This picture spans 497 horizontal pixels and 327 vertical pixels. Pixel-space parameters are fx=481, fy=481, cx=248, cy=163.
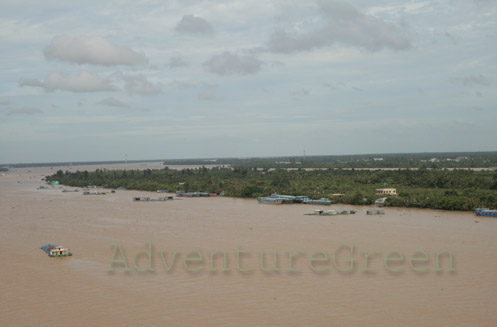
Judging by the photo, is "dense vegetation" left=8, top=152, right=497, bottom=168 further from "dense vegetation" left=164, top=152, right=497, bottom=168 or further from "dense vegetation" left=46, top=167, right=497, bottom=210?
"dense vegetation" left=46, top=167, right=497, bottom=210

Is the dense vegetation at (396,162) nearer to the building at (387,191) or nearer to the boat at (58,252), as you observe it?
the building at (387,191)

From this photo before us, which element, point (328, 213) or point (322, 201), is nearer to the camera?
point (328, 213)

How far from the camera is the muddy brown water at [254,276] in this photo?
25.2 ft

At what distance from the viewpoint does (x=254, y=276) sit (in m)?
9.73

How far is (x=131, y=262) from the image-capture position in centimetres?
1113

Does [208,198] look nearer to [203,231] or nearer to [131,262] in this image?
[203,231]

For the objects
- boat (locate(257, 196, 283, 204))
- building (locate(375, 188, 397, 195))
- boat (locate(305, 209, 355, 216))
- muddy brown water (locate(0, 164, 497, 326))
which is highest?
building (locate(375, 188, 397, 195))

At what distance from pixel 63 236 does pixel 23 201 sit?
45.7 ft

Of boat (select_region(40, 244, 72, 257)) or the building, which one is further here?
the building

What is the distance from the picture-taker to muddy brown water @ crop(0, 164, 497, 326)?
7.68 metres

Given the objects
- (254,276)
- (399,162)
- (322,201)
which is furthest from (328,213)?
(399,162)

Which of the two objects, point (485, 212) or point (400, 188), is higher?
point (400, 188)

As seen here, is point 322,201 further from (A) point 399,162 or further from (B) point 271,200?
(A) point 399,162

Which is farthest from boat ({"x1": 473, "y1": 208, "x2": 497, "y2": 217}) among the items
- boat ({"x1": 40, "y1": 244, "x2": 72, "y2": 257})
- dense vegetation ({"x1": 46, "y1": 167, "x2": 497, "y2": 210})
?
boat ({"x1": 40, "y1": 244, "x2": 72, "y2": 257})
